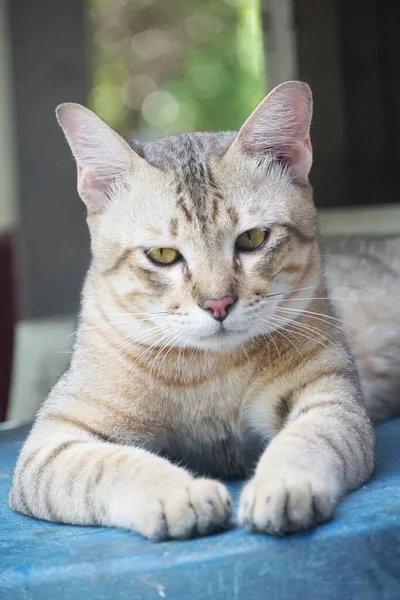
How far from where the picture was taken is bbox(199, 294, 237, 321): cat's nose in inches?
68.2

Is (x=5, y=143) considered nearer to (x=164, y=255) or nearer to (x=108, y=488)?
(x=164, y=255)

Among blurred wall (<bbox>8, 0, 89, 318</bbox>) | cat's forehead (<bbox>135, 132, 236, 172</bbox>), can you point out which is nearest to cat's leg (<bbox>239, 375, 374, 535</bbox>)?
cat's forehead (<bbox>135, 132, 236, 172</bbox>)

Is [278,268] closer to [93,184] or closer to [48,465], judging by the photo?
[93,184]

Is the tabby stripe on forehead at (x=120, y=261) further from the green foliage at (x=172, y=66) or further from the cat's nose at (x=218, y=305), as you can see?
the green foliage at (x=172, y=66)

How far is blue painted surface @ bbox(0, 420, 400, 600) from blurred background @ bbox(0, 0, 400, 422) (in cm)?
106

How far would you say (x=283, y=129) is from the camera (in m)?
2.02

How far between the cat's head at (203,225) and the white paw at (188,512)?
367 mm

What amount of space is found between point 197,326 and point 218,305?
0.07 m

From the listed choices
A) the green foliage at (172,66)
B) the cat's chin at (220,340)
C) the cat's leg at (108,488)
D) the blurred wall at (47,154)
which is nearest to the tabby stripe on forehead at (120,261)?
the cat's chin at (220,340)

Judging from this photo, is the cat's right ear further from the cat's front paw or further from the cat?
the cat's front paw

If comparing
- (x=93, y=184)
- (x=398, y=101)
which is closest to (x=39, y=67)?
(x=398, y=101)

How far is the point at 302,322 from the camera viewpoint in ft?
6.63

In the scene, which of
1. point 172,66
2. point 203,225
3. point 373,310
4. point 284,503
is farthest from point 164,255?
point 172,66

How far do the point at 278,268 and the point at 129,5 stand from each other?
26.6 feet
